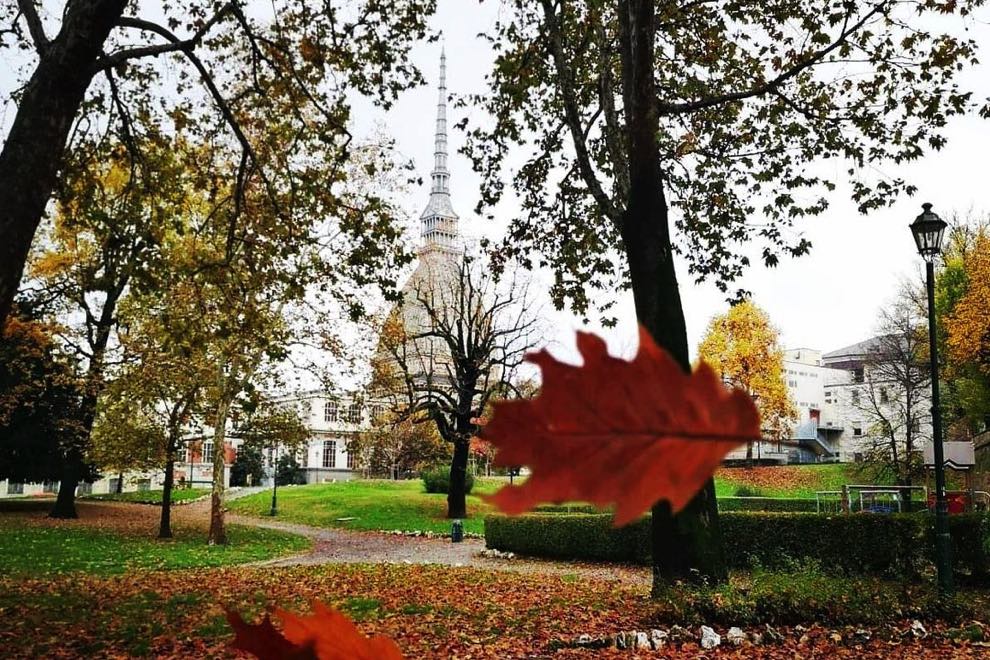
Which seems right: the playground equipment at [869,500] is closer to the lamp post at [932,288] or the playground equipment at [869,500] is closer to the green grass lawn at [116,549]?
the lamp post at [932,288]

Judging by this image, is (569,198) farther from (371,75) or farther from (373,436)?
(373,436)

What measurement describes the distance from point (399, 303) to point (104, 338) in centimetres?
2173

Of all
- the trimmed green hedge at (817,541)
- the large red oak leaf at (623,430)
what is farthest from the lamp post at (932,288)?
the large red oak leaf at (623,430)

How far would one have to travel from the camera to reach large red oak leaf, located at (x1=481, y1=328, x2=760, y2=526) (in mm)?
229

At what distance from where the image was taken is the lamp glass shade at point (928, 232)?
10820mm

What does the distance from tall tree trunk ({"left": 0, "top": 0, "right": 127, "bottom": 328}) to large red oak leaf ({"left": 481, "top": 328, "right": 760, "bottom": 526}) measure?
26.4 ft

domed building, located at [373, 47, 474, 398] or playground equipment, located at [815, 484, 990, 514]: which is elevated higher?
domed building, located at [373, 47, 474, 398]

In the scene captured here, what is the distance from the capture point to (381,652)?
1.42 feet

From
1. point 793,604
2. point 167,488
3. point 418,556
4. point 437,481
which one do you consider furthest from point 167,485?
point 793,604

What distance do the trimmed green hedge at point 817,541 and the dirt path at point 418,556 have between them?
1.82ft

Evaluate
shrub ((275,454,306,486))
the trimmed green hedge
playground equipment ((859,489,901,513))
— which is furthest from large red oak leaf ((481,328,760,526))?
shrub ((275,454,306,486))

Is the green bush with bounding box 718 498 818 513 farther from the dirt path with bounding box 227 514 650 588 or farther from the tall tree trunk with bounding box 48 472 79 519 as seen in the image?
the tall tree trunk with bounding box 48 472 79 519

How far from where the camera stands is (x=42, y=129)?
721 cm

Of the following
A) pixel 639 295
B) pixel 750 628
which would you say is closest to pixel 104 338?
pixel 639 295
